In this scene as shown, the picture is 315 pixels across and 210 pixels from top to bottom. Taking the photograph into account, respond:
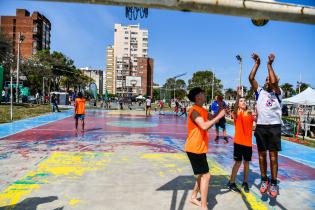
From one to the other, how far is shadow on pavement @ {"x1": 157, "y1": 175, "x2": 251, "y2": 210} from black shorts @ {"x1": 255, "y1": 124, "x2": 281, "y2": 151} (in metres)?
1.02

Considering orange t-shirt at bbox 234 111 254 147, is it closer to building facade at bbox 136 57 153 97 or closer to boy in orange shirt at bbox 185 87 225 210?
boy in orange shirt at bbox 185 87 225 210

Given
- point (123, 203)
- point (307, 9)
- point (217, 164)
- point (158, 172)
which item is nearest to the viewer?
point (307, 9)

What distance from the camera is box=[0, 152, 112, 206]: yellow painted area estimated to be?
17.5 ft

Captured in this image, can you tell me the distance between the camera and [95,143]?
11.5 metres

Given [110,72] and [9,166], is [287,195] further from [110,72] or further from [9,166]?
[110,72]

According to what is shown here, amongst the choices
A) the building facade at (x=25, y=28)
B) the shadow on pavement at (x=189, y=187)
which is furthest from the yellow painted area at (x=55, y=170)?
the building facade at (x=25, y=28)

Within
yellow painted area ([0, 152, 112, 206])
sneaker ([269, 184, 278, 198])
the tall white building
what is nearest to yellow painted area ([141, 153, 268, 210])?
sneaker ([269, 184, 278, 198])

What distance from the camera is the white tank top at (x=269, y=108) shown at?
5.66 m

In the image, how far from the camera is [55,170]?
7.07 meters

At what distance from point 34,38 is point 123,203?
103m

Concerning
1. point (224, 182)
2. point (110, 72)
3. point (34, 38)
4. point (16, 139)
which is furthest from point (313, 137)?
point (110, 72)

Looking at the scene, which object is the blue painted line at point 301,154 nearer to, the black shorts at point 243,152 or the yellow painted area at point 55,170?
the black shorts at point 243,152

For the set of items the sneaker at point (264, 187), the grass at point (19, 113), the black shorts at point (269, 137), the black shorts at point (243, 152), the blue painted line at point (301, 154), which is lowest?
the blue painted line at point (301, 154)

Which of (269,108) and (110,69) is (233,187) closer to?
(269,108)
